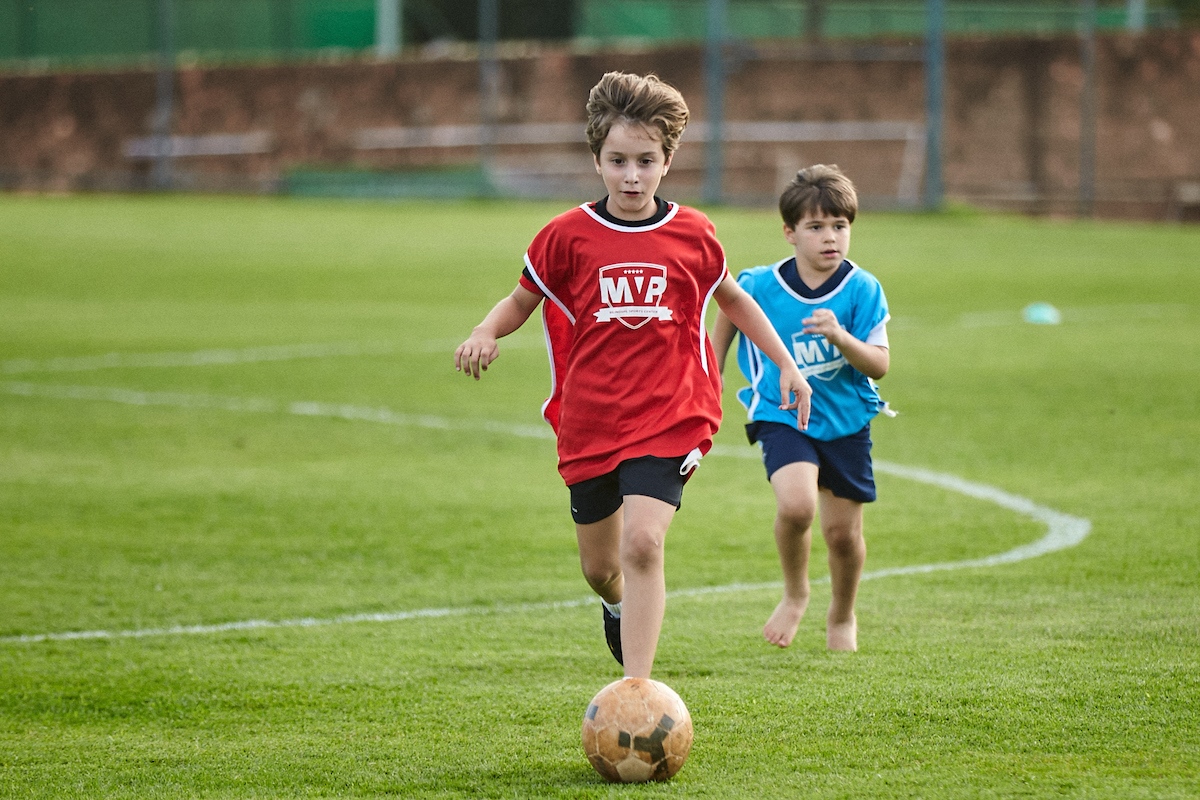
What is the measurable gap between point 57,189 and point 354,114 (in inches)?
329

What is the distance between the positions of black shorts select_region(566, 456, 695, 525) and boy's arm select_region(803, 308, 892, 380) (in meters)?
0.83

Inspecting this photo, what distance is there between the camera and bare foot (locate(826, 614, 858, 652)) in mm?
5391

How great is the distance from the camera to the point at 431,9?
43188 mm

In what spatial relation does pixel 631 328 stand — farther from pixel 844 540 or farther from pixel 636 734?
pixel 844 540

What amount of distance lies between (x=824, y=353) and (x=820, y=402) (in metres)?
0.17

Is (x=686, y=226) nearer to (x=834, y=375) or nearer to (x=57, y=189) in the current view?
(x=834, y=375)

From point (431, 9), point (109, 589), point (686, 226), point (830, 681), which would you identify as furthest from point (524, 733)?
point (431, 9)

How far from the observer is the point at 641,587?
4.30 metres

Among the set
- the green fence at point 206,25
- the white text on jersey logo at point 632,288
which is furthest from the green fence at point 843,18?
the white text on jersey logo at point 632,288

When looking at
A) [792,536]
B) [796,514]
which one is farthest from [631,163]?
[792,536]

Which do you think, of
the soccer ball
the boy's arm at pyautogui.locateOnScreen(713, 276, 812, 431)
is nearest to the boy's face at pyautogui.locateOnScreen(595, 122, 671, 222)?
the boy's arm at pyautogui.locateOnScreen(713, 276, 812, 431)

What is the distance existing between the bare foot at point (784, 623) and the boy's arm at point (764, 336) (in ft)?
3.31

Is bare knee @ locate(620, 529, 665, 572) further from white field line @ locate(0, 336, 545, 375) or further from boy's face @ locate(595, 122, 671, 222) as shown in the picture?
white field line @ locate(0, 336, 545, 375)

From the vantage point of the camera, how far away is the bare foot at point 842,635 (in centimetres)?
539
